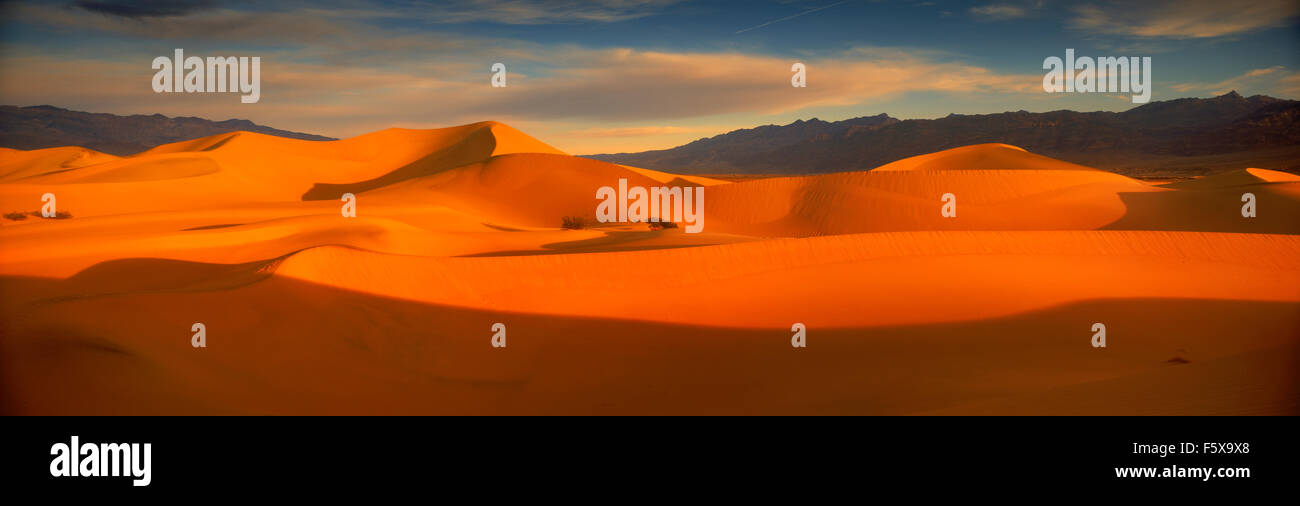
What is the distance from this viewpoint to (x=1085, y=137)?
111 metres

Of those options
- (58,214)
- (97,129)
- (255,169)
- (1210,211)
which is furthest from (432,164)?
(97,129)

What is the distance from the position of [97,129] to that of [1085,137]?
628 ft

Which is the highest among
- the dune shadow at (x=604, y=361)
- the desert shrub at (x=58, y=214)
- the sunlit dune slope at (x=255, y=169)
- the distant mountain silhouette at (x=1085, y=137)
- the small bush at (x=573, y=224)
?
the distant mountain silhouette at (x=1085, y=137)

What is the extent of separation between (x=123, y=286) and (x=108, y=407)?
9610 millimetres

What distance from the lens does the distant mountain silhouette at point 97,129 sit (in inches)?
5074

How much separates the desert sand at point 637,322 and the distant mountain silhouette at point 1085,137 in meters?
71.8

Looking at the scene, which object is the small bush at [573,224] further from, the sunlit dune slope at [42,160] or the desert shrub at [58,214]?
the sunlit dune slope at [42,160]

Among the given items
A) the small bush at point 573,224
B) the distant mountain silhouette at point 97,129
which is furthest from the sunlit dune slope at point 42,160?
the distant mountain silhouette at point 97,129

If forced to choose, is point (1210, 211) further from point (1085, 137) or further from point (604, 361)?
point (1085, 137)

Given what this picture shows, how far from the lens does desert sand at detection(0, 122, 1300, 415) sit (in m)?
7.16

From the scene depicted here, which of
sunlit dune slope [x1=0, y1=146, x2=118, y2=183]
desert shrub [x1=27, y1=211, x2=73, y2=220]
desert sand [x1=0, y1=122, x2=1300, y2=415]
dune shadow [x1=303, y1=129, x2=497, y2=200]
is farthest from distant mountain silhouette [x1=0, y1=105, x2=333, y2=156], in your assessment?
desert sand [x1=0, y1=122, x2=1300, y2=415]
